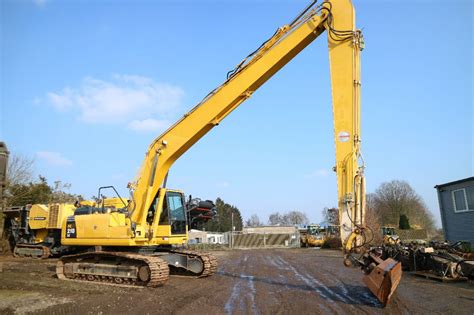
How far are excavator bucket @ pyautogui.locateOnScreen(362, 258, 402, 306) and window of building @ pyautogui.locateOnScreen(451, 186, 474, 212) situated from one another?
469 inches

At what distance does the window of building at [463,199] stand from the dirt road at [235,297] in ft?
25.4

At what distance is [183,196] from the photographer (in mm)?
→ 12383

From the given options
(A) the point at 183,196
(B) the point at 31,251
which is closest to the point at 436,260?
(A) the point at 183,196

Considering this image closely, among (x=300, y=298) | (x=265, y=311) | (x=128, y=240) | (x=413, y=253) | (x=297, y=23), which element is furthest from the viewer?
(x=413, y=253)

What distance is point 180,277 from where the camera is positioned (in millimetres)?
12062

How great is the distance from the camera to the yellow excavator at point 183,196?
773 centimetres

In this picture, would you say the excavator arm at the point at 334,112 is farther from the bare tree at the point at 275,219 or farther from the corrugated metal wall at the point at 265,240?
the bare tree at the point at 275,219

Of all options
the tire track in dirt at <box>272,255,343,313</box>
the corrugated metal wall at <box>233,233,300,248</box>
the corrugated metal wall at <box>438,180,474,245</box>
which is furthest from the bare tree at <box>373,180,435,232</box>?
the tire track in dirt at <box>272,255,343,313</box>

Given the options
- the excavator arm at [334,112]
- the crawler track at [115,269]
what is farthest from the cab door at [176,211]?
the crawler track at [115,269]

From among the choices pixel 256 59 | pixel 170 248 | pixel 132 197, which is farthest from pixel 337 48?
pixel 170 248

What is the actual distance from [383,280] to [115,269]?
7.24 m

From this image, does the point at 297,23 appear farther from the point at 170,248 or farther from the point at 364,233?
the point at 170,248

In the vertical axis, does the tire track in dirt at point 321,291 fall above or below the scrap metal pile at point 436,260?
below

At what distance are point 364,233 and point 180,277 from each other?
260 inches
